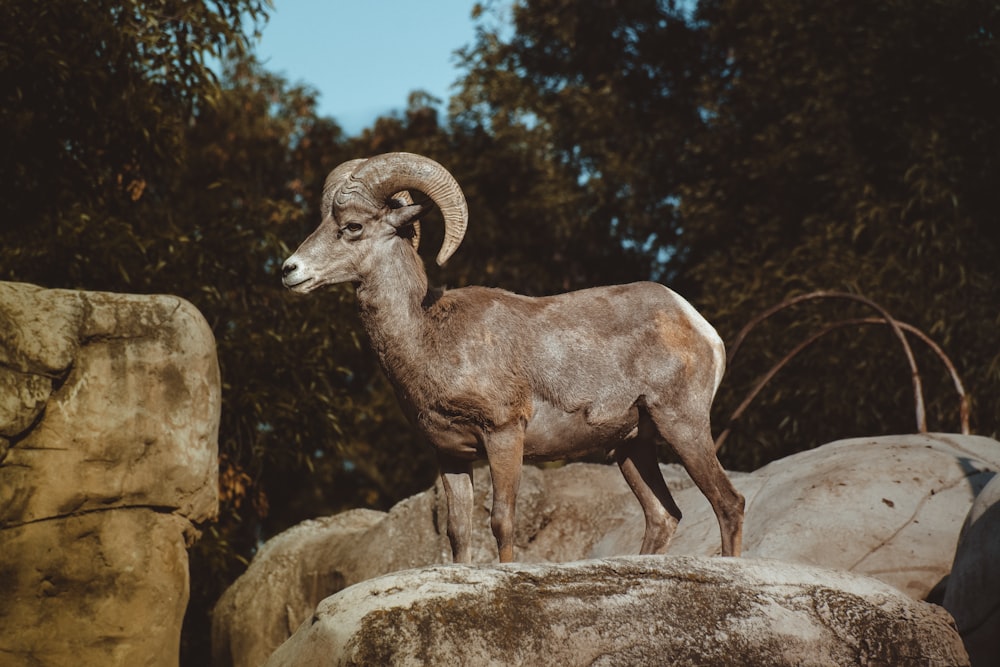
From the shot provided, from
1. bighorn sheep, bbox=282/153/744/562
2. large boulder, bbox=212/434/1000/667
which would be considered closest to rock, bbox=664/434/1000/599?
large boulder, bbox=212/434/1000/667

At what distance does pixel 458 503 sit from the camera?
685cm

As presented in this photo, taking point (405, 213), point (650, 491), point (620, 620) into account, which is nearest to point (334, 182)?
point (405, 213)

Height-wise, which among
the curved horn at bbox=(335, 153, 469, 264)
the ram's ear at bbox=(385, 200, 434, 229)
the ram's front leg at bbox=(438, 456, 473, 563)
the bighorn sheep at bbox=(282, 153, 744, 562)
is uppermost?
the curved horn at bbox=(335, 153, 469, 264)

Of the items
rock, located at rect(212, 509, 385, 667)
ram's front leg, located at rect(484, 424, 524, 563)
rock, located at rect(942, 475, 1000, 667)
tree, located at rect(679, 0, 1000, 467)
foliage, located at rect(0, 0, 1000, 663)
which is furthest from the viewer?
tree, located at rect(679, 0, 1000, 467)

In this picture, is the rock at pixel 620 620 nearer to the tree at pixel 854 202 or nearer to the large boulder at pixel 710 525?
the large boulder at pixel 710 525

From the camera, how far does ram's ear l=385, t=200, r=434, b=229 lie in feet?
22.5

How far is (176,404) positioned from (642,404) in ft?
12.4

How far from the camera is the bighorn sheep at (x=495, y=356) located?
6.62 m

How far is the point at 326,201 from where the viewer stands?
6891 millimetres

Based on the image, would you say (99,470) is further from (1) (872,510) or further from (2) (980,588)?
(2) (980,588)

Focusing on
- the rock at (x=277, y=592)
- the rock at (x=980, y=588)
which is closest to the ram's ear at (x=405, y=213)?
the rock at (x=980, y=588)

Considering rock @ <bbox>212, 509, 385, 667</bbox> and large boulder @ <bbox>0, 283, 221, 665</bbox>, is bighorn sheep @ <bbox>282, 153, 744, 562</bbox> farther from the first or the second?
rock @ <bbox>212, 509, 385, 667</bbox>

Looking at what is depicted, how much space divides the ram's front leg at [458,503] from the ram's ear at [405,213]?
1305 mm

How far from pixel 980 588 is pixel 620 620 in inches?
119
